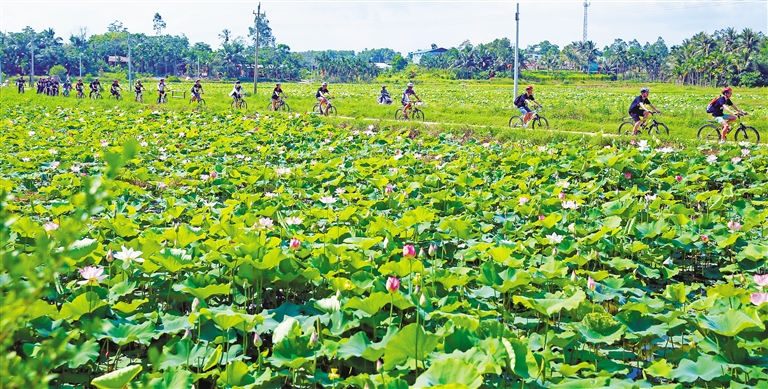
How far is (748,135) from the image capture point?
10.8 metres

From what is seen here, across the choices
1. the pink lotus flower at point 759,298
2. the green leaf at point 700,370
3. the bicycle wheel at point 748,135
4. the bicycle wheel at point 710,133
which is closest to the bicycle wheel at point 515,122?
the bicycle wheel at point 710,133

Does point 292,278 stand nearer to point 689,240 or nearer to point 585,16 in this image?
point 689,240

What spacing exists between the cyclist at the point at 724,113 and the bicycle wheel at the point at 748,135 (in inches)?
9.0

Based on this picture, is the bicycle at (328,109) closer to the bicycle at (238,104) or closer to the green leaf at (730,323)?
the bicycle at (238,104)

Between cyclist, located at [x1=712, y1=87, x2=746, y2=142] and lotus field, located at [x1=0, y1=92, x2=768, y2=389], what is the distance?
4575 millimetres

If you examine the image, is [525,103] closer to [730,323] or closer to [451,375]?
[730,323]

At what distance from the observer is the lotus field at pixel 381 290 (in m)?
2.08

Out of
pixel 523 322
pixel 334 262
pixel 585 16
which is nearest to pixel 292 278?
pixel 334 262

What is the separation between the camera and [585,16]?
253 ft

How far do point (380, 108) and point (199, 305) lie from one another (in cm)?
1559

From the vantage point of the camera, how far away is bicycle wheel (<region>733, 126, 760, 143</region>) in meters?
10.5

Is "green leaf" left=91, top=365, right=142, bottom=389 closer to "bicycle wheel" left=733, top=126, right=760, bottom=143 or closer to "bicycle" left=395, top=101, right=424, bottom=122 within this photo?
"bicycle wheel" left=733, top=126, right=760, bottom=143

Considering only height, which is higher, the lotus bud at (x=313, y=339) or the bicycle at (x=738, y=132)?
the bicycle at (x=738, y=132)

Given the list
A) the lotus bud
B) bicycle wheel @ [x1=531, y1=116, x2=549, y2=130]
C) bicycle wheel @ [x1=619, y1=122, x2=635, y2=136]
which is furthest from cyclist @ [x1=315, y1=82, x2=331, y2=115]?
the lotus bud
